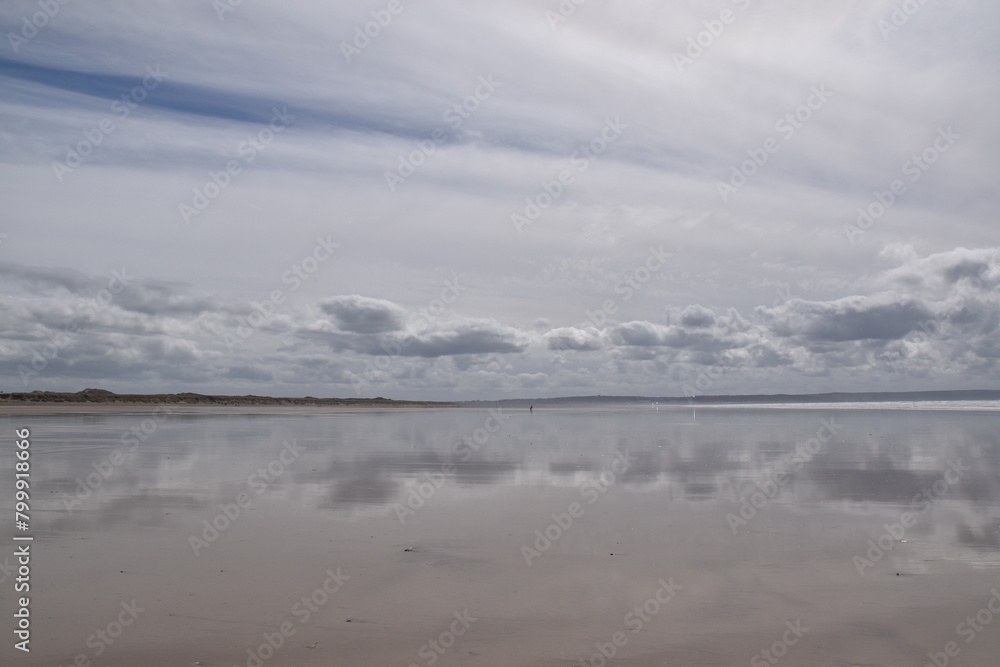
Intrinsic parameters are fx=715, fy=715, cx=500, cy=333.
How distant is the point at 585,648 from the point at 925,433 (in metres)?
36.6

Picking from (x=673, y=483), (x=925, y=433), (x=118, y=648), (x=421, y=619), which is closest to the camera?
(x=118, y=648)

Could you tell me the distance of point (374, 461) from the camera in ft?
Result: 78.4

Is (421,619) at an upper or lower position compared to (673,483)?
lower

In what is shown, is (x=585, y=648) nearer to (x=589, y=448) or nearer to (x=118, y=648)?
(x=118, y=648)

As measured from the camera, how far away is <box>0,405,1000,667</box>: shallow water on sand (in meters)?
7.53

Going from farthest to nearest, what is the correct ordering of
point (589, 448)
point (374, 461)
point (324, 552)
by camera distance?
point (589, 448) → point (374, 461) → point (324, 552)

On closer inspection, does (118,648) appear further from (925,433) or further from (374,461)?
(925,433)

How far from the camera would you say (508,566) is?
411 inches

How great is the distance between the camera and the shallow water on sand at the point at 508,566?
753cm

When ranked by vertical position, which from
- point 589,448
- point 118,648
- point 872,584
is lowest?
point 118,648

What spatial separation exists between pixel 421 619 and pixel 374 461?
16068 mm

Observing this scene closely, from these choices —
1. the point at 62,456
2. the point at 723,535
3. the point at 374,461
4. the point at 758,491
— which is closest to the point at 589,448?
the point at 374,461

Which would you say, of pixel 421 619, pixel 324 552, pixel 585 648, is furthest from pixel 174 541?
pixel 585 648

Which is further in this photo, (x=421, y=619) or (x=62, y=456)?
(x=62, y=456)
